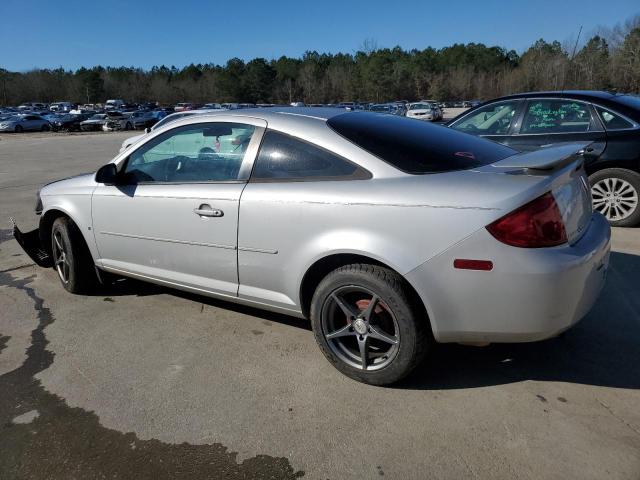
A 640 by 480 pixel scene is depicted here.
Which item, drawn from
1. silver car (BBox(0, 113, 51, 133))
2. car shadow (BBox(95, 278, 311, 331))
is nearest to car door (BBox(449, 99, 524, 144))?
car shadow (BBox(95, 278, 311, 331))

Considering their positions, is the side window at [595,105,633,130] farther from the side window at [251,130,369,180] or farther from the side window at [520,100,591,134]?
the side window at [251,130,369,180]

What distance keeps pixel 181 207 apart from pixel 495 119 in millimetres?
4760

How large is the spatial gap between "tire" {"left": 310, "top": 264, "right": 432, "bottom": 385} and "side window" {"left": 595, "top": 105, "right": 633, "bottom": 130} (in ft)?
15.0

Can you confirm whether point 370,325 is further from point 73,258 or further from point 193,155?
point 73,258

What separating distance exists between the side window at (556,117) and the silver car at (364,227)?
10.7 ft

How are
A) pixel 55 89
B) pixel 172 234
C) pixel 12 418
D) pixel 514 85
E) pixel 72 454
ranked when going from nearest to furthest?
pixel 72 454
pixel 12 418
pixel 172 234
pixel 514 85
pixel 55 89

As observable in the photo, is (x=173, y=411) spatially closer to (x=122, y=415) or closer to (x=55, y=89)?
(x=122, y=415)

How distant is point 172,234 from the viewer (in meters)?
3.47

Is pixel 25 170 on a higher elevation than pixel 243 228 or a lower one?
lower

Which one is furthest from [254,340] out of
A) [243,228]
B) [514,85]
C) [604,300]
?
[514,85]

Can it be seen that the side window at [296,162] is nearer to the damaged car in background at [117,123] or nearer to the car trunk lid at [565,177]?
the car trunk lid at [565,177]

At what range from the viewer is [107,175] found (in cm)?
376

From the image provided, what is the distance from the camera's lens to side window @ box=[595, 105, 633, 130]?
5770mm

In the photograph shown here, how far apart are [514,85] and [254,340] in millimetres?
80421
